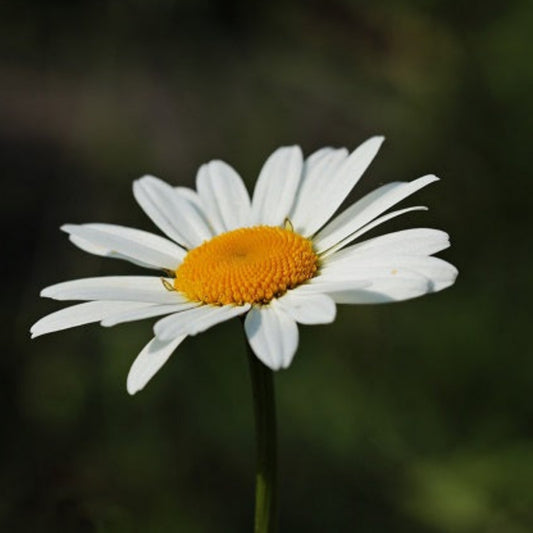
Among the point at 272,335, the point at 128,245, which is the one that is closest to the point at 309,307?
the point at 272,335

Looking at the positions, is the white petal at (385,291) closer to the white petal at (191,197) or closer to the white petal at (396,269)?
the white petal at (396,269)

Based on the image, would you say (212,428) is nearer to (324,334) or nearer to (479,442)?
(324,334)

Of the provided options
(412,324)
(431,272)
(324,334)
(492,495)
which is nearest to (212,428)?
(324,334)

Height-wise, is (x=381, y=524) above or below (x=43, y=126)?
below

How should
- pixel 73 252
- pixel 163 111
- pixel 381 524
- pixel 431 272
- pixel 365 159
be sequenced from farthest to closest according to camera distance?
pixel 163 111 → pixel 73 252 → pixel 381 524 → pixel 365 159 → pixel 431 272

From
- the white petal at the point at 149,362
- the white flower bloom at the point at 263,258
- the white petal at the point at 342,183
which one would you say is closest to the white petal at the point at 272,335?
the white flower bloom at the point at 263,258

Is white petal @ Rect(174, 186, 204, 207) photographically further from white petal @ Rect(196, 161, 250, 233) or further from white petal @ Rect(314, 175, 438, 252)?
white petal @ Rect(314, 175, 438, 252)
